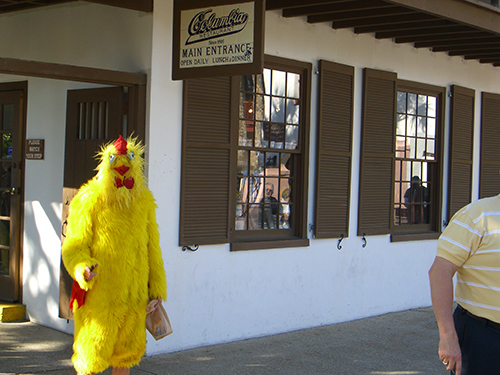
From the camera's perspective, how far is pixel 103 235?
403 centimetres

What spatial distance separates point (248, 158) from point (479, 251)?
375 centimetres

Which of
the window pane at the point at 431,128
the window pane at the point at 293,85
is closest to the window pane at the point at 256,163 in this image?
the window pane at the point at 293,85

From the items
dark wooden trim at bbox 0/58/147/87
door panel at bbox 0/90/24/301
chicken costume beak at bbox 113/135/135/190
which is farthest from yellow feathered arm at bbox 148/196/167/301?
door panel at bbox 0/90/24/301

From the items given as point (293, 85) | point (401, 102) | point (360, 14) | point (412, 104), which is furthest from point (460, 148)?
point (293, 85)

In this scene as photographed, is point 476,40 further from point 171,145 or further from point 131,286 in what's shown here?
point 131,286

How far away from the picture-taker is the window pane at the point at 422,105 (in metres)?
8.46

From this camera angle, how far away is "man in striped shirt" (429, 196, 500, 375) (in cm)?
293

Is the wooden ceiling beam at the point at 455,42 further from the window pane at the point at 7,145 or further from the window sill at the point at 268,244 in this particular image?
the window pane at the point at 7,145

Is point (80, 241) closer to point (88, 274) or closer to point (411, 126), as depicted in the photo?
point (88, 274)

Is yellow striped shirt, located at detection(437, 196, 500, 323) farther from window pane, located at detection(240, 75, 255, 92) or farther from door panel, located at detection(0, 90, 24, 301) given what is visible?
door panel, located at detection(0, 90, 24, 301)

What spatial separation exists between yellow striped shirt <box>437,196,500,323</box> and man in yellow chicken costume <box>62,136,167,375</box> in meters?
2.04

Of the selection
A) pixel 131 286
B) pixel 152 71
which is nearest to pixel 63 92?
pixel 152 71

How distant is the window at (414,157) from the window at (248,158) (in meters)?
1.97

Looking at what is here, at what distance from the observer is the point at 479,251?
299cm
